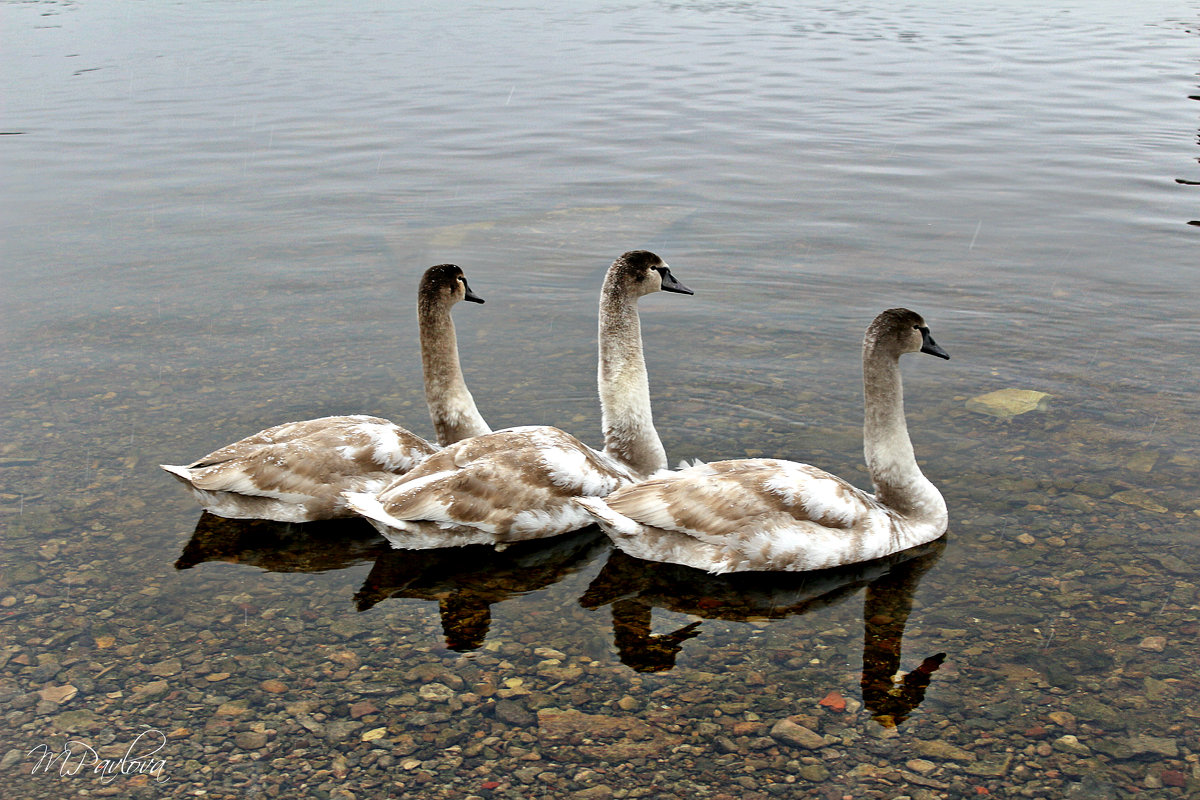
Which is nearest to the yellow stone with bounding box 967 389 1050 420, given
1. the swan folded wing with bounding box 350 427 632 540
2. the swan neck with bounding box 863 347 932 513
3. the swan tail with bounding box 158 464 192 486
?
the swan neck with bounding box 863 347 932 513

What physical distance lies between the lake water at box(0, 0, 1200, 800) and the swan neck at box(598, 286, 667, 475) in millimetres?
907

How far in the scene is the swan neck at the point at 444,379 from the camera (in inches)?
351

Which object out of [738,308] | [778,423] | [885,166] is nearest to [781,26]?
[885,166]

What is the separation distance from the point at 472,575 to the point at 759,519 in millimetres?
2033

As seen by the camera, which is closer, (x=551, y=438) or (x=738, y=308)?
(x=551, y=438)

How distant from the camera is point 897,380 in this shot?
821 centimetres

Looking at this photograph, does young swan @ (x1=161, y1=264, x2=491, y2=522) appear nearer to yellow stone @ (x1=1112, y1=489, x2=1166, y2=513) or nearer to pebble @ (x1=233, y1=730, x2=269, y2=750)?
pebble @ (x1=233, y1=730, x2=269, y2=750)

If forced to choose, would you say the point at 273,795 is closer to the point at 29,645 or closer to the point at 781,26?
the point at 29,645

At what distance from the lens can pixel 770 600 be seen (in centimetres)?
737

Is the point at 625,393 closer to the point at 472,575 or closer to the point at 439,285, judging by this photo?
the point at 439,285

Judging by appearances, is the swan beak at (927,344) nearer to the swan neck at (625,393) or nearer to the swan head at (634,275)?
the swan head at (634,275)

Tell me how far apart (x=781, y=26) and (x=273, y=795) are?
44028 mm

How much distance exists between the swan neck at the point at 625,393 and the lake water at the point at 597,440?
0.91 m

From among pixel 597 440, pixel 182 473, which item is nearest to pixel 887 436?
pixel 597 440
